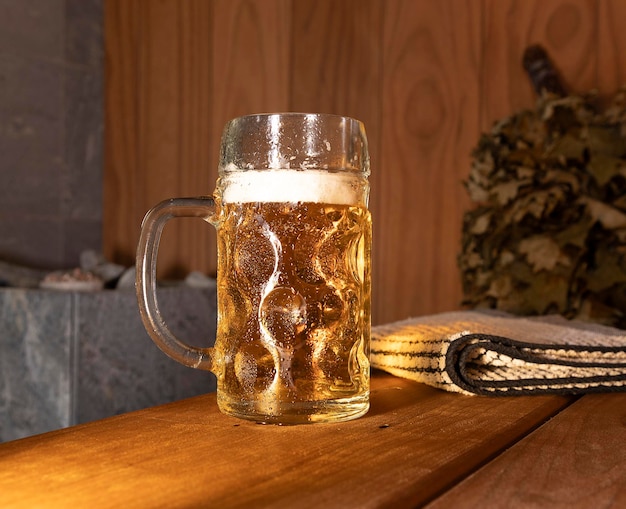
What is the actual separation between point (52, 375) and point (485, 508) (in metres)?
1.48

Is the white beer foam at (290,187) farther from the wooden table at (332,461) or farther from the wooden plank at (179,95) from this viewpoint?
the wooden plank at (179,95)

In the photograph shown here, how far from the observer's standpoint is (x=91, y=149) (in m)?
2.63

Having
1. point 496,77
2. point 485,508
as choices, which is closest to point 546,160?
point 496,77

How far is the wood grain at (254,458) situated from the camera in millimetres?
399

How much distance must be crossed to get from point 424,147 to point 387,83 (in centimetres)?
21

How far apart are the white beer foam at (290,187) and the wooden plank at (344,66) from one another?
4.50 ft

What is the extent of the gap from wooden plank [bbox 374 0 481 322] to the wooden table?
1.25 m

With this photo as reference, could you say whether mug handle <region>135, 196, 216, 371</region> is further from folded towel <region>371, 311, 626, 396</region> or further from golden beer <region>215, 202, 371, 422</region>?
folded towel <region>371, 311, 626, 396</region>

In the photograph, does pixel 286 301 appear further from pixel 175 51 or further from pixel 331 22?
pixel 175 51

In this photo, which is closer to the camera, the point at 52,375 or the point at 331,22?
the point at 52,375

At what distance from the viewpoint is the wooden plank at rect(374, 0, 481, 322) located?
183cm

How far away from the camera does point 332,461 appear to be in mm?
465

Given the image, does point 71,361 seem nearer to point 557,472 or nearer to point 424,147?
point 424,147

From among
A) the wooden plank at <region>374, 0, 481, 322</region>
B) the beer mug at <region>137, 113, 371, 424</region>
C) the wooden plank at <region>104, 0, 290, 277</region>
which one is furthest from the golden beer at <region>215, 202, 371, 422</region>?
the wooden plank at <region>104, 0, 290, 277</region>
